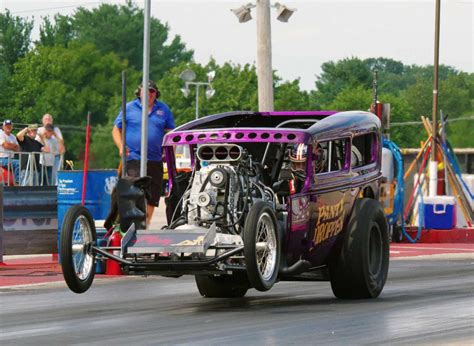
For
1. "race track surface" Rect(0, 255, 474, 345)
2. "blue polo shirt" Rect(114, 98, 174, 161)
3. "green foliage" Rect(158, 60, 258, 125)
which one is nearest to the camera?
"race track surface" Rect(0, 255, 474, 345)

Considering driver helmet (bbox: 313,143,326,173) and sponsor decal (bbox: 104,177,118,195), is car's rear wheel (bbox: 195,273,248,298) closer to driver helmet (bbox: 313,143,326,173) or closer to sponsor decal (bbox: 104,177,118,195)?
driver helmet (bbox: 313,143,326,173)

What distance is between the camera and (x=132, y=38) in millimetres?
121625

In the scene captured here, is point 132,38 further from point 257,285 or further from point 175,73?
point 257,285

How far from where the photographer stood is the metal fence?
24516 mm

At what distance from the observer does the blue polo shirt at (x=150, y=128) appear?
18250mm

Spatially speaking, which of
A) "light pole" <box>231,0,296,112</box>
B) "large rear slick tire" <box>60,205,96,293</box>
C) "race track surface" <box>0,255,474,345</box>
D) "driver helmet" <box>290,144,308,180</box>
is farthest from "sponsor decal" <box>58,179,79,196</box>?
"light pole" <box>231,0,296,112</box>

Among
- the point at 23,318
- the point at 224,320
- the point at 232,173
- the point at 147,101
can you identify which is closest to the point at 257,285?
the point at 224,320

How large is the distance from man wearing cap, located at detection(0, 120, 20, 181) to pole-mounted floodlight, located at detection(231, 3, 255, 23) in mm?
4297

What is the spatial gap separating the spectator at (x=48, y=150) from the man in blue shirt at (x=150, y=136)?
6635 millimetres

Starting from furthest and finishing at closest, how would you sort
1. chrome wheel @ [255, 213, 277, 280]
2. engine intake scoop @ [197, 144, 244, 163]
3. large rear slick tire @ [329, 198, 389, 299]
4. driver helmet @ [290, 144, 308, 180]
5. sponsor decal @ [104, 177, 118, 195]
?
sponsor decal @ [104, 177, 118, 195]
large rear slick tire @ [329, 198, 389, 299]
driver helmet @ [290, 144, 308, 180]
engine intake scoop @ [197, 144, 244, 163]
chrome wheel @ [255, 213, 277, 280]

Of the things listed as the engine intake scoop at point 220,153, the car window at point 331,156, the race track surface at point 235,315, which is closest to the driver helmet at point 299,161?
the car window at point 331,156

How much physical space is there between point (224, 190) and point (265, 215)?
2.13 ft

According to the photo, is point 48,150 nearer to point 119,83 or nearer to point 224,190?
point 224,190

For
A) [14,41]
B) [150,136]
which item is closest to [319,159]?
[150,136]
